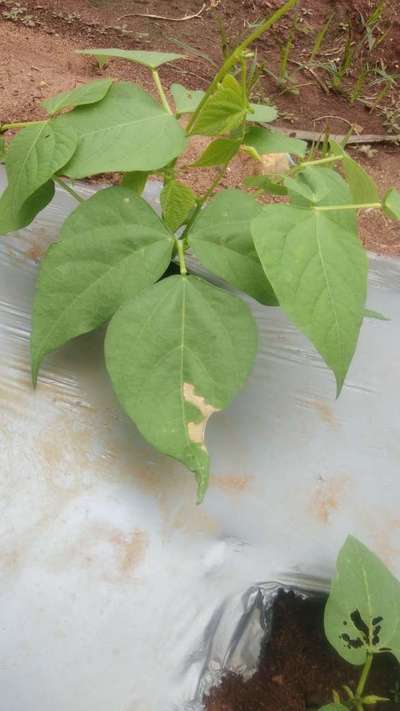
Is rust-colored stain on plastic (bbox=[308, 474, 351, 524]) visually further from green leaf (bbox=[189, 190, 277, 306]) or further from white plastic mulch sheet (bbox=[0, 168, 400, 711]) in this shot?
green leaf (bbox=[189, 190, 277, 306])

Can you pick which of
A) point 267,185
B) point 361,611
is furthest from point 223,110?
point 361,611

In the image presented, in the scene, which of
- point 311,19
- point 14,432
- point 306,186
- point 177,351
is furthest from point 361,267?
point 311,19

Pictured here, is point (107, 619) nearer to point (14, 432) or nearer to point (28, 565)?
point (28, 565)

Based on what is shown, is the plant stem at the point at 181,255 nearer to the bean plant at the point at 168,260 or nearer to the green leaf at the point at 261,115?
the bean plant at the point at 168,260

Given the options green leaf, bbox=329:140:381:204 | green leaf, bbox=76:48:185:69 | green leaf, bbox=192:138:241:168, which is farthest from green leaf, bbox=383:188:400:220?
green leaf, bbox=76:48:185:69

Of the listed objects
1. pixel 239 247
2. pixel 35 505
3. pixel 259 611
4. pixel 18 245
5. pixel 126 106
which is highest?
pixel 126 106
